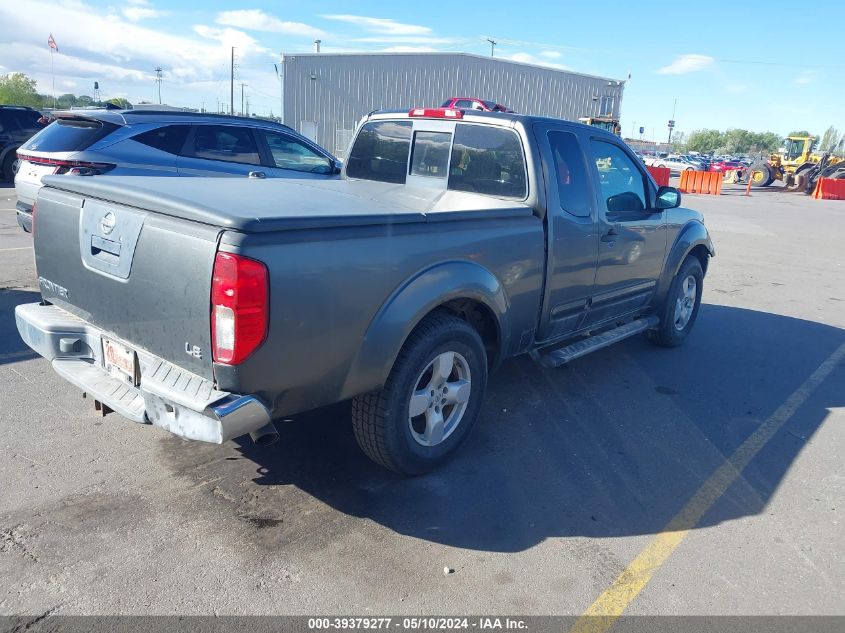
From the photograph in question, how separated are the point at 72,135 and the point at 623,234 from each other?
20.6 feet

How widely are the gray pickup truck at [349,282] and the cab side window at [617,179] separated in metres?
0.03

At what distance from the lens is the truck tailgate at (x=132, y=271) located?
2766 mm

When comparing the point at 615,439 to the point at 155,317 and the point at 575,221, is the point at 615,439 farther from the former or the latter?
the point at 155,317

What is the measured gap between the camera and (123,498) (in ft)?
11.0

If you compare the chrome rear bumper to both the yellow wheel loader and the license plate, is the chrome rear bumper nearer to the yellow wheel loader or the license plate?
the license plate

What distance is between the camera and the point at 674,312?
6297 millimetres

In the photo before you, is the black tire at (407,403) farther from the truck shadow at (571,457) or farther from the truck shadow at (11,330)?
the truck shadow at (11,330)

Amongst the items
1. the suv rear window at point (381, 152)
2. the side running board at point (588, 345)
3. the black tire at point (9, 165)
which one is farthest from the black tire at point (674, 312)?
the black tire at point (9, 165)

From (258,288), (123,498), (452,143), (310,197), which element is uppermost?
(452,143)

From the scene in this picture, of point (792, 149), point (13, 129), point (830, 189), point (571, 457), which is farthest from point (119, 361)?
point (792, 149)

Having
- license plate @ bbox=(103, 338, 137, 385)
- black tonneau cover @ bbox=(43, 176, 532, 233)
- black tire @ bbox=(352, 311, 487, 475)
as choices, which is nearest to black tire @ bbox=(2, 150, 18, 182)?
black tonneau cover @ bbox=(43, 176, 532, 233)

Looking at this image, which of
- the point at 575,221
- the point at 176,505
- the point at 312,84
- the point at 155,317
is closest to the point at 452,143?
the point at 575,221

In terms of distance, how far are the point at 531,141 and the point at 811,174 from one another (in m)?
35.4

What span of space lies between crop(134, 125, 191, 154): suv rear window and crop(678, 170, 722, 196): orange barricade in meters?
27.6
